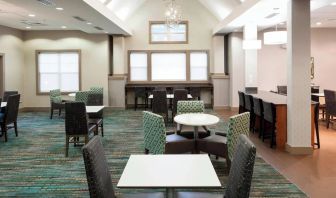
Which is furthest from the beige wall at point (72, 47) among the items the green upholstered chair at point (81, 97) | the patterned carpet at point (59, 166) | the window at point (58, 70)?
the patterned carpet at point (59, 166)

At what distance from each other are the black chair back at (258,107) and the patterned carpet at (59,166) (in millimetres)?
1511

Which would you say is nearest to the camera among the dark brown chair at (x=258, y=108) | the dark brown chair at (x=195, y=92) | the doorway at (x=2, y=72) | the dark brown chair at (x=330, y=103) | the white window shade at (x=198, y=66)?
the dark brown chair at (x=258, y=108)

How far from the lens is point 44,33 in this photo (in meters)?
11.7

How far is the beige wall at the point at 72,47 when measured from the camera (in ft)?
38.3

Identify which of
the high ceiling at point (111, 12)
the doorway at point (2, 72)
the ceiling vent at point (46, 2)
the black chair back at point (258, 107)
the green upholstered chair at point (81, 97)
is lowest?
the black chair back at point (258, 107)

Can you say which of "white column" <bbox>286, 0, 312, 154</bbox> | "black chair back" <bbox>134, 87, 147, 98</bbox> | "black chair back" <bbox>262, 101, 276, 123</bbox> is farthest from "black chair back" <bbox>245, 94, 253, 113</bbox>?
"black chair back" <bbox>134, 87, 147, 98</bbox>

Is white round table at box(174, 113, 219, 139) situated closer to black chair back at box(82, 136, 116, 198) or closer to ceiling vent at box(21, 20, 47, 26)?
black chair back at box(82, 136, 116, 198)

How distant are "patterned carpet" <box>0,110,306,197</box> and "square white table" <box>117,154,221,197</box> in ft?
4.92

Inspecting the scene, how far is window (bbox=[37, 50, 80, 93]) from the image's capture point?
11805mm

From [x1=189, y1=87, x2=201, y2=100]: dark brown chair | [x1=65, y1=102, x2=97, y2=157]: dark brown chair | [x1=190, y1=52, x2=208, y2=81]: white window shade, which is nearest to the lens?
[x1=65, y1=102, x2=97, y2=157]: dark brown chair

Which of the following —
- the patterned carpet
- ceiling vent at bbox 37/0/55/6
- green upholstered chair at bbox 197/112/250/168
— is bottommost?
the patterned carpet

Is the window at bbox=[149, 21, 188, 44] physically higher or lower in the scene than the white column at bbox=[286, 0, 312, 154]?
higher

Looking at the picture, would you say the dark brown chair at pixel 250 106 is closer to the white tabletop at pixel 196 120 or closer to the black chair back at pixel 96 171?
the white tabletop at pixel 196 120

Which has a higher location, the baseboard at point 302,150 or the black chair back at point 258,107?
the black chair back at point 258,107
